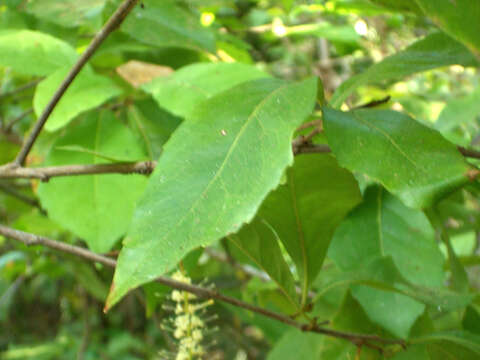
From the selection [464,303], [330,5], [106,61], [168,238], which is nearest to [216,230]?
[168,238]

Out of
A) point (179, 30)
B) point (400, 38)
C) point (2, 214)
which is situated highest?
point (179, 30)

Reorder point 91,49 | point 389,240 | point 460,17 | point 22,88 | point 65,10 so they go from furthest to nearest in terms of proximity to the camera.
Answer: point 22,88
point 65,10
point 389,240
point 91,49
point 460,17

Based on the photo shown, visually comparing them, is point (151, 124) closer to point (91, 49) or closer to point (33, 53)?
point (33, 53)

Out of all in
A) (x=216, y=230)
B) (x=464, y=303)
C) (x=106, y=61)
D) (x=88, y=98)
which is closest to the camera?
(x=216, y=230)

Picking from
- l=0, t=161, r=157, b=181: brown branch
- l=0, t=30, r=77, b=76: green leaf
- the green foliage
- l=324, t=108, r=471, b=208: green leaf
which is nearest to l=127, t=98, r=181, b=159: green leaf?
the green foliage

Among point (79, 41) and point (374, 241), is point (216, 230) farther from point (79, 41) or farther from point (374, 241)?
point (79, 41)

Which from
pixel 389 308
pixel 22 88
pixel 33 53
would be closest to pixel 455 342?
pixel 389 308

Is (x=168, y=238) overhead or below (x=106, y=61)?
overhead
